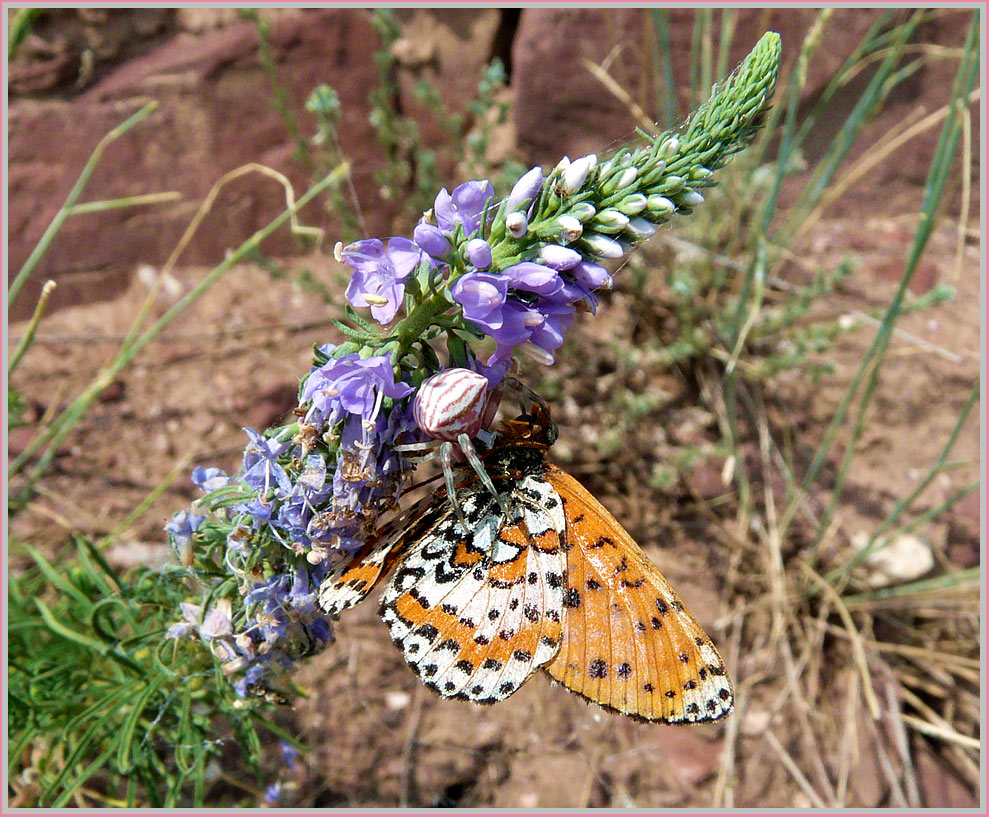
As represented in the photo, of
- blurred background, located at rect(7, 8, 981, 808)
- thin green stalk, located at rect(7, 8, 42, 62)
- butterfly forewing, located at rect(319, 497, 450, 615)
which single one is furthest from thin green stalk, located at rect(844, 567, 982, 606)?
thin green stalk, located at rect(7, 8, 42, 62)

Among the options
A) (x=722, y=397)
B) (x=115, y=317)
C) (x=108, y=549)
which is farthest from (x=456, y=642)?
(x=115, y=317)

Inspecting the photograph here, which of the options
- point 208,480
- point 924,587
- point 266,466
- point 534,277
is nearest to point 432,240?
point 534,277

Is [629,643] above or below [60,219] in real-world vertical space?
below

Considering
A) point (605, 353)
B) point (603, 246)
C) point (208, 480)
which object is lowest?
point (605, 353)

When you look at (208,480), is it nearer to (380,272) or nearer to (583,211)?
(380,272)

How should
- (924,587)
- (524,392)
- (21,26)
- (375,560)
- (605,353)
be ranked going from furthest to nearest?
(605,353) < (924,587) < (21,26) < (524,392) < (375,560)

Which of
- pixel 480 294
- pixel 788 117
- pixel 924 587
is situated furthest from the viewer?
pixel 788 117
